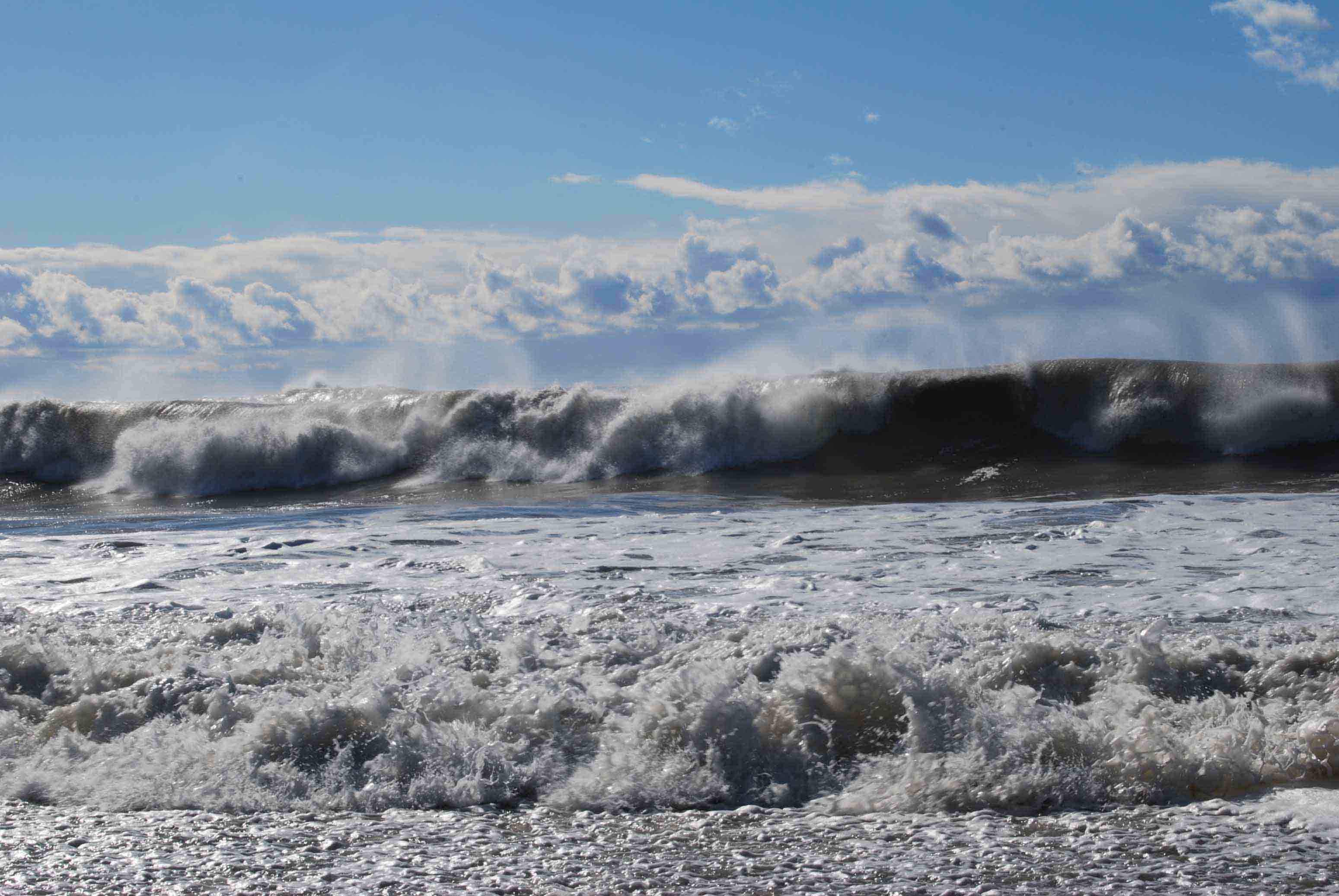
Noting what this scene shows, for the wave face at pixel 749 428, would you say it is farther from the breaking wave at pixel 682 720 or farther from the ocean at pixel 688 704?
the breaking wave at pixel 682 720

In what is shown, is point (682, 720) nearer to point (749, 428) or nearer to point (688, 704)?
point (688, 704)

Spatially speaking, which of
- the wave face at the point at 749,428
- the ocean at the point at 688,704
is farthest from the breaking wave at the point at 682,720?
the wave face at the point at 749,428

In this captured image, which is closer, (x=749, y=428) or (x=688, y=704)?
(x=688, y=704)

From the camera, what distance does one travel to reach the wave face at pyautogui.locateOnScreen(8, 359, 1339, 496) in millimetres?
13836

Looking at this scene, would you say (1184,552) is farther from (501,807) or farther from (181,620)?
(181,620)

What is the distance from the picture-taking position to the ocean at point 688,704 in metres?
2.62

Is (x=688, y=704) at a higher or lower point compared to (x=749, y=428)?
lower

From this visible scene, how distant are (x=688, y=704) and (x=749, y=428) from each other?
461 inches

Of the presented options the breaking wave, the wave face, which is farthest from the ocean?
the wave face

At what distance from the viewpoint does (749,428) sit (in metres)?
15.1

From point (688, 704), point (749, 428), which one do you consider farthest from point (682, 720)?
point (749, 428)

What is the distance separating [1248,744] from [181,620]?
438cm

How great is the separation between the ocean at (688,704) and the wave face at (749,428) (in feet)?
17.0

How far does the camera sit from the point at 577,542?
24.6 ft
